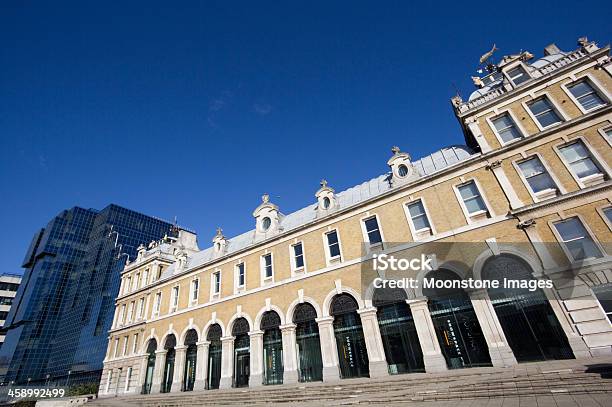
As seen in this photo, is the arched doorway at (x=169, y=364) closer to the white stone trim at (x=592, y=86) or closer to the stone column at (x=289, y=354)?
the stone column at (x=289, y=354)

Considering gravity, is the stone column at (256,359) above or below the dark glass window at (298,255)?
below

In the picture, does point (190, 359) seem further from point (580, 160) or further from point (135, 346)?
point (580, 160)

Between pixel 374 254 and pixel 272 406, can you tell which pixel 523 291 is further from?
pixel 272 406

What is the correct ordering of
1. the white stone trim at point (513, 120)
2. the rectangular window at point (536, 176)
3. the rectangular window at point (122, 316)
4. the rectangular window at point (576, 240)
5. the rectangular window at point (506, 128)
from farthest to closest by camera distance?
the rectangular window at point (122, 316) → the rectangular window at point (506, 128) → the white stone trim at point (513, 120) → the rectangular window at point (536, 176) → the rectangular window at point (576, 240)

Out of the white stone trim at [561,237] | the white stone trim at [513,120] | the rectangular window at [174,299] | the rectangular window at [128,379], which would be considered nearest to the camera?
the white stone trim at [561,237]

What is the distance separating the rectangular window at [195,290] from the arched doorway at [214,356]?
351cm

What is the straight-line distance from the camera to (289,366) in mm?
18156

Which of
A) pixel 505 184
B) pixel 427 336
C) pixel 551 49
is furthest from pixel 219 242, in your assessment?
pixel 551 49

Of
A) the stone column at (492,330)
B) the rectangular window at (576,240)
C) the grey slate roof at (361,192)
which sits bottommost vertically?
the stone column at (492,330)

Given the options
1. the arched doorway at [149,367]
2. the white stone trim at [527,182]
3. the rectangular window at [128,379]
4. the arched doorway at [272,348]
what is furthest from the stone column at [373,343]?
the rectangular window at [128,379]

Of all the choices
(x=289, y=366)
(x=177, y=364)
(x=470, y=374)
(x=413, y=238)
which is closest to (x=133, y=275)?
(x=177, y=364)

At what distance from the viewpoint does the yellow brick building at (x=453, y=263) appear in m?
12.5

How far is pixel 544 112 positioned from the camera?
1588 centimetres

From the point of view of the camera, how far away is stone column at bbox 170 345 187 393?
23141mm
